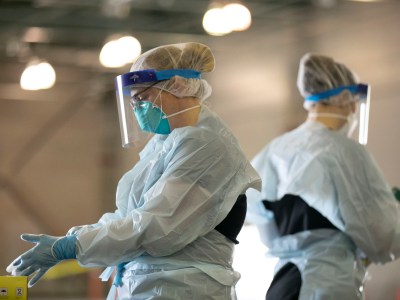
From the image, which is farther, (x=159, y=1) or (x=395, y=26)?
(x=159, y=1)

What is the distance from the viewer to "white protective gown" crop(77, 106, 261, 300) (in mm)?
2662

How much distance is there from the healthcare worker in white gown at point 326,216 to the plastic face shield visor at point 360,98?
0.34 feet

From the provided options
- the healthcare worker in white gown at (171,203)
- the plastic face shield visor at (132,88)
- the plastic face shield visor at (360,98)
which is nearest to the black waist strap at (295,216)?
the plastic face shield visor at (360,98)

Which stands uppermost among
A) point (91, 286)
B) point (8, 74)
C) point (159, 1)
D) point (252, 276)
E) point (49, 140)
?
point (159, 1)

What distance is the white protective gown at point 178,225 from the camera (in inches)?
105

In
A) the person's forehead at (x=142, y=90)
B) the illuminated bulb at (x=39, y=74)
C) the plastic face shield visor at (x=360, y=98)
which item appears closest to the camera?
the person's forehead at (x=142, y=90)

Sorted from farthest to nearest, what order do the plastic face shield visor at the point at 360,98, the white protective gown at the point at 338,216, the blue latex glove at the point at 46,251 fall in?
the plastic face shield visor at the point at 360,98 → the white protective gown at the point at 338,216 → the blue latex glove at the point at 46,251

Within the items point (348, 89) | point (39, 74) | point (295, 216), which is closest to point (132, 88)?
point (295, 216)

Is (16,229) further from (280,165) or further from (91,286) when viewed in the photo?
(280,165)

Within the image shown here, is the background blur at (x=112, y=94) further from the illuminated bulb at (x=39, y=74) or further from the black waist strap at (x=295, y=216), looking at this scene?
the black waist strap at (x=295, y=216)

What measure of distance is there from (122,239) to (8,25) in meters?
7.73

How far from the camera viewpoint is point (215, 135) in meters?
2.84

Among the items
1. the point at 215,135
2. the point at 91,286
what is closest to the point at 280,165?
the point at 215,135

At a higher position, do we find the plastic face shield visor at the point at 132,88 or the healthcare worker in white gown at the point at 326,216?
the plastic face shield visor at the point at 132,88
